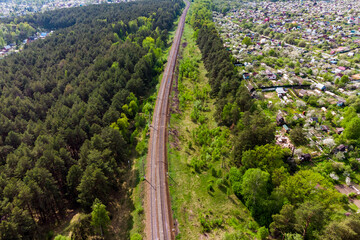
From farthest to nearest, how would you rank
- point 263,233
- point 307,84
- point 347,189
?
point 307,84 → point 347,189 → point 263,233

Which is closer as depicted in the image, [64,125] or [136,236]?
[136,236]

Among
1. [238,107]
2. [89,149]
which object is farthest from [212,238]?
[238,107]

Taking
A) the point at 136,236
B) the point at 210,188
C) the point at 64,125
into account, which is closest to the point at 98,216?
Answer: the point at 136,236

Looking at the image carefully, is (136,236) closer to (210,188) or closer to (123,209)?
(123,209)

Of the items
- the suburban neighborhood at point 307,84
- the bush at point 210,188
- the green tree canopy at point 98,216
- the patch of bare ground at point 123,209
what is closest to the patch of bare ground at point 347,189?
the suburban neighborhood at point 307,84

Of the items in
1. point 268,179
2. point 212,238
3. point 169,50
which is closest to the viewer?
point 212,238

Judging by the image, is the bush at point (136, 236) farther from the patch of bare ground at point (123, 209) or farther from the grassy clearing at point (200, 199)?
the grassy clearing at point (200, 199)

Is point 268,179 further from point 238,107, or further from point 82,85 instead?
point 82,85

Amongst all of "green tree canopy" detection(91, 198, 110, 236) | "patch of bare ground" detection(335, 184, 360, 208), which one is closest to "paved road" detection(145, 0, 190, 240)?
"green tree canopy" detection(91, 198, 110, 236)
